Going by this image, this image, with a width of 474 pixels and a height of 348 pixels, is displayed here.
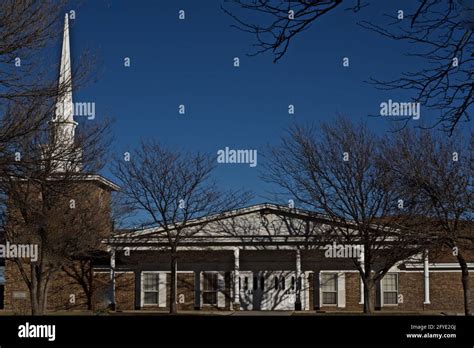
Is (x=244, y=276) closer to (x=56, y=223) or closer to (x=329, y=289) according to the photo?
(x=329, y=289)

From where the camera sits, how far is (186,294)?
3881cm

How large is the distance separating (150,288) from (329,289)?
855 centimetres

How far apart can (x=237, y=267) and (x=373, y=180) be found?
9884mm

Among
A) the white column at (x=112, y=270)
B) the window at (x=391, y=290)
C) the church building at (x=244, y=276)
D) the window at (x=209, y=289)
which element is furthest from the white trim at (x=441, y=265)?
the white column at (x=112, y=270)

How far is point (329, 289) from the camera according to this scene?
38.3m

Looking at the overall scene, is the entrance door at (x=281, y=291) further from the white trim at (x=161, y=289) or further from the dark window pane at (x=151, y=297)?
the dark window pane at (x=151, y=297)

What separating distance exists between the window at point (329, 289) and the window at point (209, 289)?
16.7 ft

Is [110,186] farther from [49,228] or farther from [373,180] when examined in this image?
[373,180]

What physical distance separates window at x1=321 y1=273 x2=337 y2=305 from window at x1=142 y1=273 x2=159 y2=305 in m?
7.95

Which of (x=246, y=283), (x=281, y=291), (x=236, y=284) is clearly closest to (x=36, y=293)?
(x=236, y=284)

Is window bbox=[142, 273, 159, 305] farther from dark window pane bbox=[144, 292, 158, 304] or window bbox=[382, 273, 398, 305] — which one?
window bbox=[382, 273, 398, 305]
